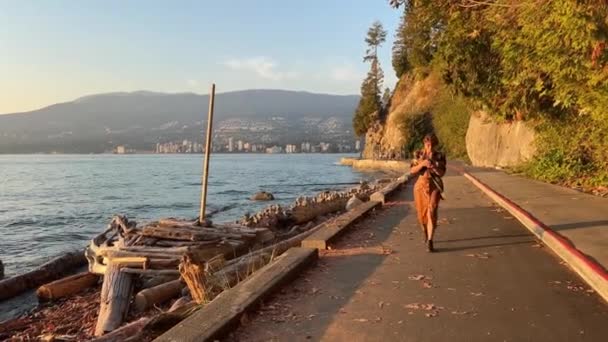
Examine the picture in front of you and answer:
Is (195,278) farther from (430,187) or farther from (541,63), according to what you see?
(541,63)

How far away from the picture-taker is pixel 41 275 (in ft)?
43.5

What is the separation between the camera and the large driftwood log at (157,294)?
893cm

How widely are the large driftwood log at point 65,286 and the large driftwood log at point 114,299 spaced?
1.81 m

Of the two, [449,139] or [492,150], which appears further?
[449,139]

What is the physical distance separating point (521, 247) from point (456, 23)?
627 centimetres

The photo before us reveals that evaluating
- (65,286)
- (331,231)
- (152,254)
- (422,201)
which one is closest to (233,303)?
(422,201)

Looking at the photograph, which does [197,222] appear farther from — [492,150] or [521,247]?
[492,150]

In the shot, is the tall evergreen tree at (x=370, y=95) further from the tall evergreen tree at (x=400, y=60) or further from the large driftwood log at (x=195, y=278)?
the large driftwood log at (x=195, y=278)

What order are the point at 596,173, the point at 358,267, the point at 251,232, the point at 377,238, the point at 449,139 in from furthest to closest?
the point at 449,139 → the point at 596,173 → the point at 251,232 → the point at 377,238 → the point at 358,267

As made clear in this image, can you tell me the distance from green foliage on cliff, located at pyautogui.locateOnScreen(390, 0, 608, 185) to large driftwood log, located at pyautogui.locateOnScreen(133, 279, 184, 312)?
7.31m

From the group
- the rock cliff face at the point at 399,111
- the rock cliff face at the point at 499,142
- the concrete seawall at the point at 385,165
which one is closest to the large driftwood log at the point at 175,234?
the rock cliff face at the point at 499,142

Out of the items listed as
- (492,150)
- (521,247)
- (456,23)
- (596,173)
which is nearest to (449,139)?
(492,150)

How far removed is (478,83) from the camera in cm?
1769

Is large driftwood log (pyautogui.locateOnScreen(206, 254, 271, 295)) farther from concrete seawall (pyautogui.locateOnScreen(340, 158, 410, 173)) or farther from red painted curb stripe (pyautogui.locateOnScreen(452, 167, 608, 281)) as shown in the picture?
concrete seawall (pyautogui.locateOnScreen(340, 158, 410, 173))
